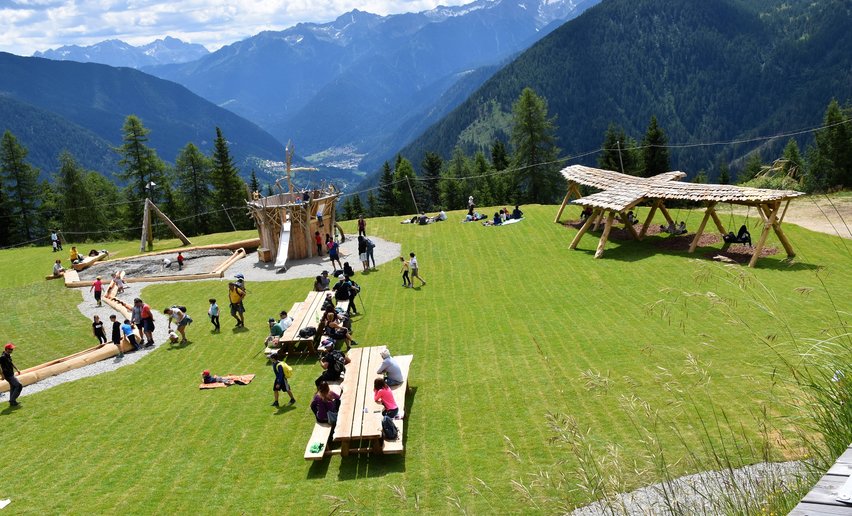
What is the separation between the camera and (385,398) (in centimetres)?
1235

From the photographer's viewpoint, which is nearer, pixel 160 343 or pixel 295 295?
pixel 160 343

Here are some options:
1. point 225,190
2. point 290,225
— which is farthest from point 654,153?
point 225,190

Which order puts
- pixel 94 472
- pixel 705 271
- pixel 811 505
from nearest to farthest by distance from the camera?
pixel 811 505
pixel 705 271
pixel 94 472

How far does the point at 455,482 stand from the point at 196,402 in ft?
26.4

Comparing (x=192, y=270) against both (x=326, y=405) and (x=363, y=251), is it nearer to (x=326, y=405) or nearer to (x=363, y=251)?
(x=363, y=251)

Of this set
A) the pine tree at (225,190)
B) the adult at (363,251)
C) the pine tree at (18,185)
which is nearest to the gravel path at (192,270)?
the adult at (363,251)

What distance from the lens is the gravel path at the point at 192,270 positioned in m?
19.1

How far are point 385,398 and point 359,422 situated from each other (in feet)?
2.36

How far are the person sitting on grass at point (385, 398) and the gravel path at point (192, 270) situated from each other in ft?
36.4

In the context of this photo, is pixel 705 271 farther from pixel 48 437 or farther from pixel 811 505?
pixel 48 437

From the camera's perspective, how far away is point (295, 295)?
26.5m

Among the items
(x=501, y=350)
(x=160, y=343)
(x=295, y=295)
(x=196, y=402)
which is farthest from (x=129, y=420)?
(x=295, y=295)

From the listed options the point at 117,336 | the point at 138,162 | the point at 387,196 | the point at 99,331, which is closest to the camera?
the point at 117,336

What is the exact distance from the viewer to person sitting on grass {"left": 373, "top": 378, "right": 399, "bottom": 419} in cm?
1234
